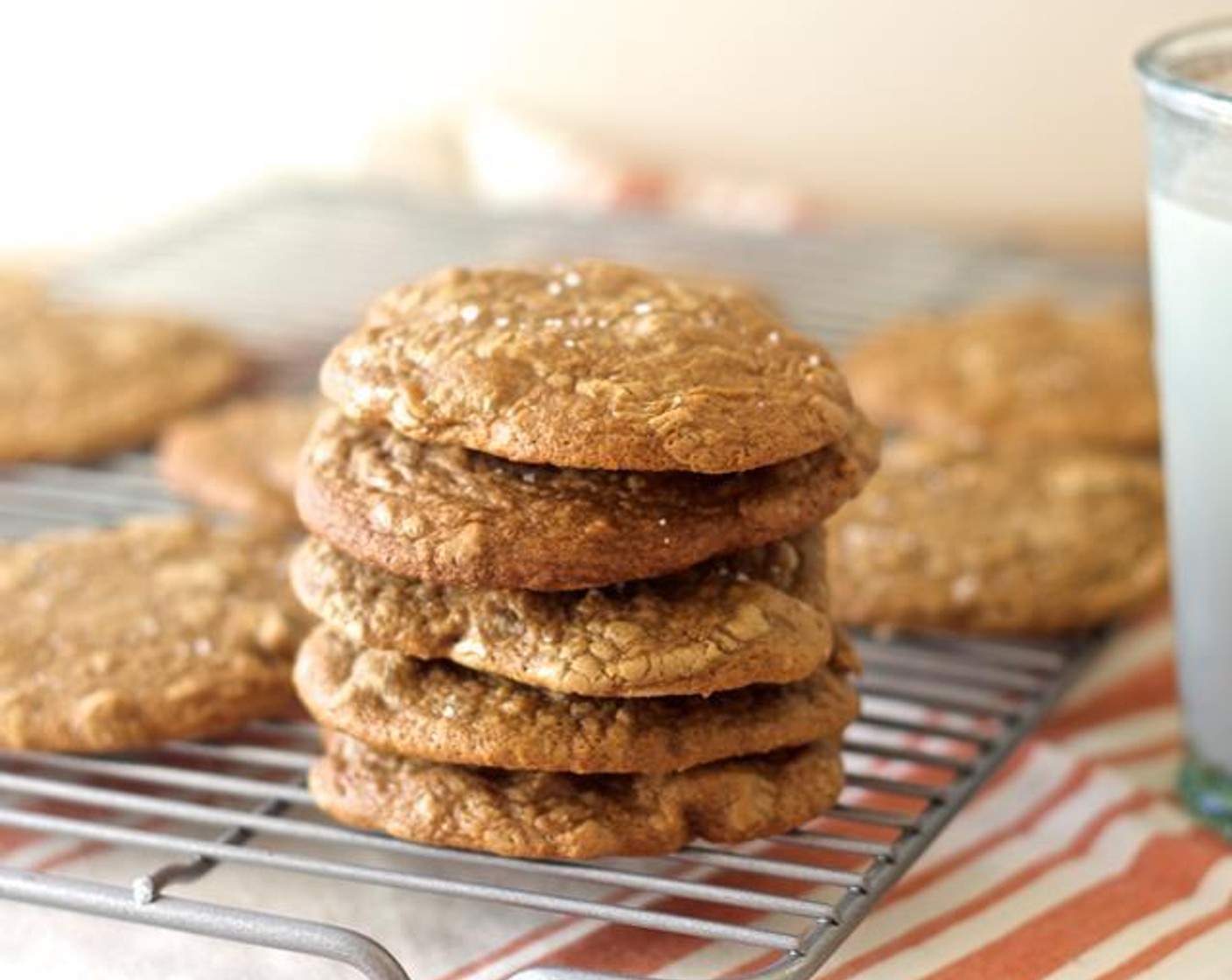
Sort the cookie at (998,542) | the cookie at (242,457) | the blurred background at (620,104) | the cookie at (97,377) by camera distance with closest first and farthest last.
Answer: the cookie at (998,542), the cookie at (242,457), the cookie at (97,377), the blurred background at (620,104)

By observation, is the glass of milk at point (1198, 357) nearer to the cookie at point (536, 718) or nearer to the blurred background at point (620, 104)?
the cookie at point (536, 718)

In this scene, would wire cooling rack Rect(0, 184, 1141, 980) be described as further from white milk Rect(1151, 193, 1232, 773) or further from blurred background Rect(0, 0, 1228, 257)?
blurred background Rect(0, 0, 1228, 257)

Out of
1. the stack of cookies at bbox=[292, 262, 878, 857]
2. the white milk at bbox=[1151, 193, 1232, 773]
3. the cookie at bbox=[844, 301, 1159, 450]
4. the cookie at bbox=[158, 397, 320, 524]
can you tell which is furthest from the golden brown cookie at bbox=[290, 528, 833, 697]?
the cookie at bbox=[844, 301, 1159, 450]

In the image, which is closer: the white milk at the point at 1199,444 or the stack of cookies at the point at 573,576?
the stack of cookies at the point at 573,576

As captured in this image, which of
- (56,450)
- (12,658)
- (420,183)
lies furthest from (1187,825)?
(420,183)

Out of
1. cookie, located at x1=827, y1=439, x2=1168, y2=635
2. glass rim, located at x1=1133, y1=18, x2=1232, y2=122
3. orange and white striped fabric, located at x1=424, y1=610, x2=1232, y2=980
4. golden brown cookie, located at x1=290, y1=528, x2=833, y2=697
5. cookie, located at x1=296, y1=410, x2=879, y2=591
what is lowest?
orange and white striped fabric, located at x1=424, y1=610, x2=1232, y2=980

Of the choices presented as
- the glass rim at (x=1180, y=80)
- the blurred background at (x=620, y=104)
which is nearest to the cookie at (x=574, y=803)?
the glass rim at (x=1180, y=80)

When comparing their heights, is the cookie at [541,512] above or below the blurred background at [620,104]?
above
